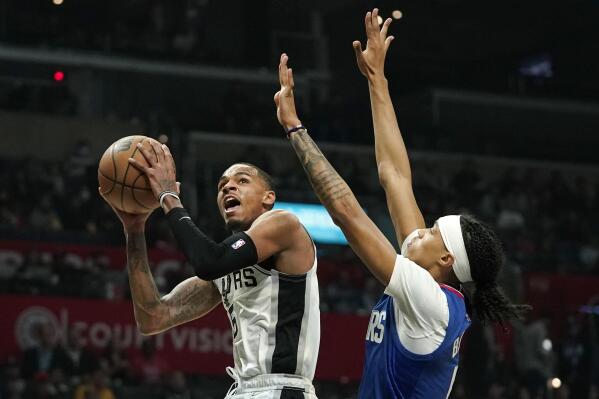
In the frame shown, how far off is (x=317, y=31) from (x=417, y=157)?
229 inches

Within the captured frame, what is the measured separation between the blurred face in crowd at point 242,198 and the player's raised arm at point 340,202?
2.49 feet

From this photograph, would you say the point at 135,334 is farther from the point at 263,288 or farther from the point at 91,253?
the point at 263,288

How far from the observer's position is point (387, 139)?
5875 millimetres

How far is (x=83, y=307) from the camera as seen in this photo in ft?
50.1

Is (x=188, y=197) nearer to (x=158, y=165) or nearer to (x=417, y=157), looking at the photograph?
(x=417, y=157)

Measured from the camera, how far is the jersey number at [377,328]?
16.8 feet

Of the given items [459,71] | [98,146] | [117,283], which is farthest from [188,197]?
[459,71]

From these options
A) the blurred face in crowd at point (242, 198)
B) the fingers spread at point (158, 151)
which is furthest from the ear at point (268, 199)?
the fingers spread at point (158, 151)

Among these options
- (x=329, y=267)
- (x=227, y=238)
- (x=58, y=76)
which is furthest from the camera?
(x=58, y=76)

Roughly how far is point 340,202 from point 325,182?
14 centimetres

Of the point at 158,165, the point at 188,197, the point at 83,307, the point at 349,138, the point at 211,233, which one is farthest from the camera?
the point at 349,138

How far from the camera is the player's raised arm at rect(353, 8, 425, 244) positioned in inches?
223

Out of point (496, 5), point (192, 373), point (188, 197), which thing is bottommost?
point (192, 373)

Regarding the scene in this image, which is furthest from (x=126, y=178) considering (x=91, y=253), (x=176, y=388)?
(x=91, y=253)
